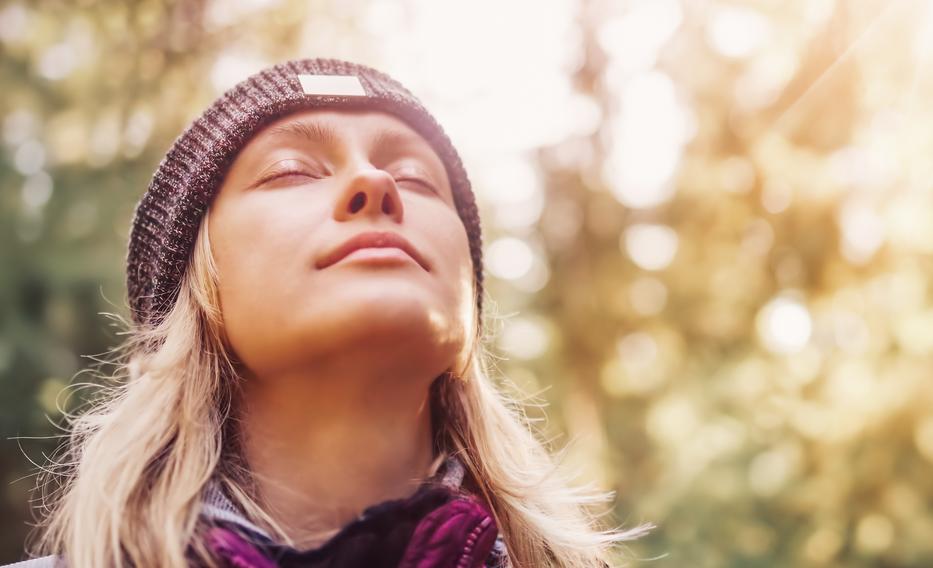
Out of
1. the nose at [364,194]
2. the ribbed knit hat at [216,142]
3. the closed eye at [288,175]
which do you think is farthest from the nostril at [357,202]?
the ribbed knit hat at [216,142]

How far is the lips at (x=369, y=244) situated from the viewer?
4.60 feet

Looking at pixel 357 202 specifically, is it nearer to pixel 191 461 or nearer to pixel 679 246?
pixel 191 461

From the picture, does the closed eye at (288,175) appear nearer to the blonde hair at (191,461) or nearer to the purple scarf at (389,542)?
the blonde hair at (191,461)

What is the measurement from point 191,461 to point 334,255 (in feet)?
1.53

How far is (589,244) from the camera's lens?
4.33 meters

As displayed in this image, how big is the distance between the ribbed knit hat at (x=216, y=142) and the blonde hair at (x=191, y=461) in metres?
0.05

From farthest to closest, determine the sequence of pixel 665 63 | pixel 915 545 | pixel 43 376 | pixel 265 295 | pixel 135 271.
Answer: pixel 665 63
pixel 43 376
pixel 915 545
pixel 135 271
pixel 265 295

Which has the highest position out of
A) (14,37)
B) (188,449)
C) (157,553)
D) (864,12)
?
(14,37)

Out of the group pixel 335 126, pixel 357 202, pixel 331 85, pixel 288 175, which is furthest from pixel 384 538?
pixel 331 85

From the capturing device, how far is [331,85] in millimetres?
1684

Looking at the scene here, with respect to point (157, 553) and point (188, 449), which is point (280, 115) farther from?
point (157, 553)

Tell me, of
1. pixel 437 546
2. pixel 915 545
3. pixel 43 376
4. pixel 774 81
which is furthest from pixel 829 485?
pixel 43 376

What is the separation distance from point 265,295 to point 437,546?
529mm

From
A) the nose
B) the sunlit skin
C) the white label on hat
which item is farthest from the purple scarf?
the white label on hat
